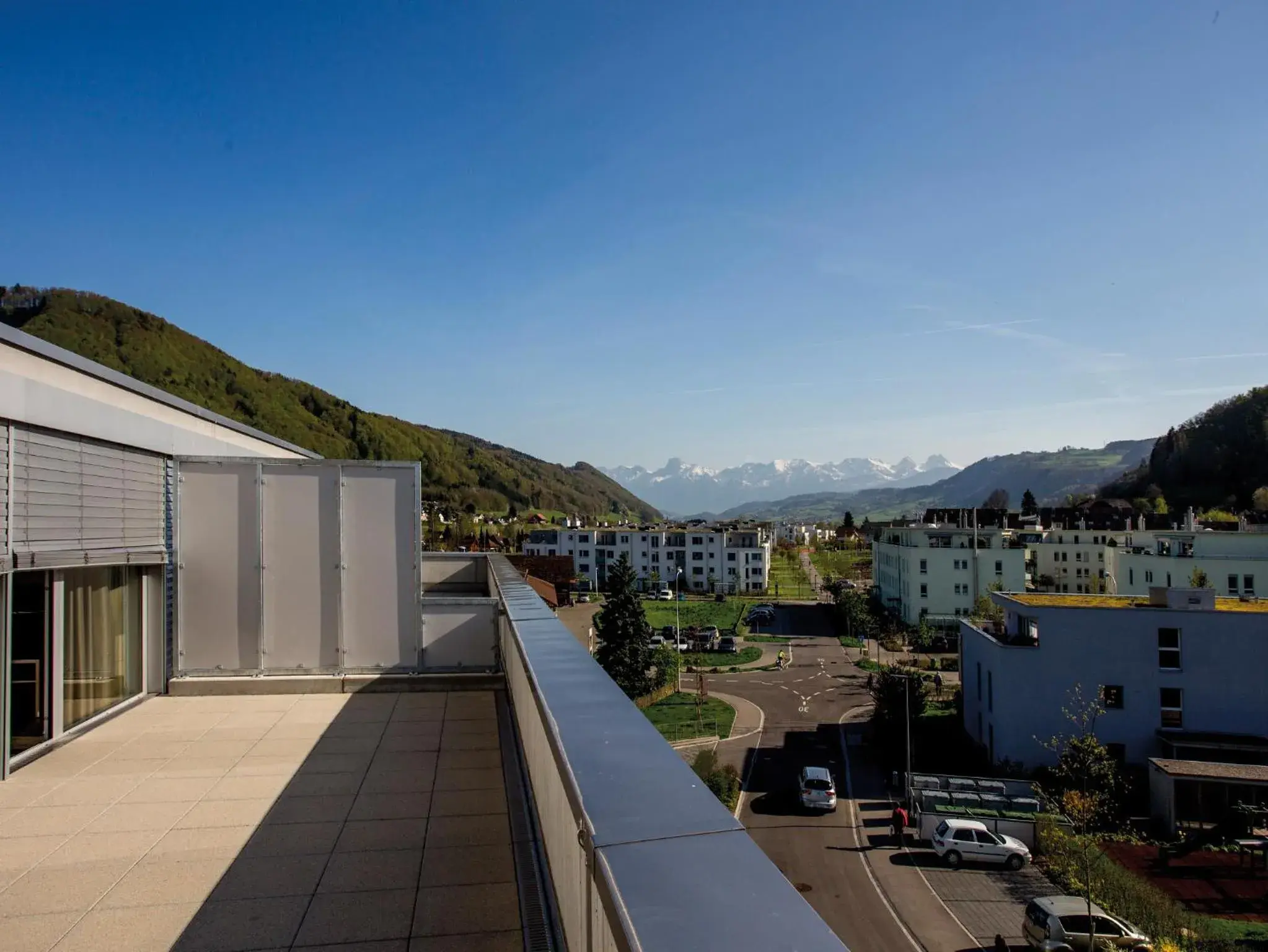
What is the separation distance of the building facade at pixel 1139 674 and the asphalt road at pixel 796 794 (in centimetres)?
585

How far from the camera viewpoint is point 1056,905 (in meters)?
15.0

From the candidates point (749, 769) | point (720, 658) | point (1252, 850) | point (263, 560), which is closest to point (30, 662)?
point (263, 560)

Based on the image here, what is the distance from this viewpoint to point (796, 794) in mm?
22109

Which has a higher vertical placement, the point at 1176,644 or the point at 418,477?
the point at 418,477

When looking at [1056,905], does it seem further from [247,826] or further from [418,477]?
[247,826]

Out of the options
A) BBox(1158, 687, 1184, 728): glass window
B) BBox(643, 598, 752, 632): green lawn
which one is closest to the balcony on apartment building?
BBox(1158, 687, 1184, 728): glass window

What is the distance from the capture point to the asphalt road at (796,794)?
52.0 feet

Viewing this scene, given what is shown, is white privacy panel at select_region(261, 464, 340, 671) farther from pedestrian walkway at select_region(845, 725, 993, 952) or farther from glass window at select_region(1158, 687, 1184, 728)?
glass window at select_region(1158, 687, 1184, 728)

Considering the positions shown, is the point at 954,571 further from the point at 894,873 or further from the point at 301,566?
the point at 301,566

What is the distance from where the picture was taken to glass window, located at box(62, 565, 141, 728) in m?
5.25

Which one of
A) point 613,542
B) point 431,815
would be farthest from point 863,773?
point 613,542

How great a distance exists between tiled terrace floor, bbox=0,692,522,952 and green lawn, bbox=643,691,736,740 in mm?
22138

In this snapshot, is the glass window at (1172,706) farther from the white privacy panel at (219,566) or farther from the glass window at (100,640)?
the glass window at (100,640)

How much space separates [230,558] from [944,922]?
612 inches
